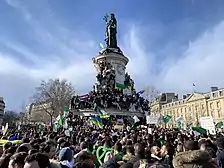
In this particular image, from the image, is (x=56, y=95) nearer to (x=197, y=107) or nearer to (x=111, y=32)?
(x=111, y=32)

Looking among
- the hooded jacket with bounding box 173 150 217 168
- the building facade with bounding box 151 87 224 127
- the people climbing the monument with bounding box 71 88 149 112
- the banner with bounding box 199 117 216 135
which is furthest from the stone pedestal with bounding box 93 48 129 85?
the hooded jacket with bounding box 173 150 217 168

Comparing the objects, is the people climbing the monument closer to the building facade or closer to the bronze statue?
the bronze statue

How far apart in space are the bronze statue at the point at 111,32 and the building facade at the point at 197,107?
3351 cm

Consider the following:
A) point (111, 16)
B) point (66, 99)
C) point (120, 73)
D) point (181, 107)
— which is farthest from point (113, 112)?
point (181, 107)

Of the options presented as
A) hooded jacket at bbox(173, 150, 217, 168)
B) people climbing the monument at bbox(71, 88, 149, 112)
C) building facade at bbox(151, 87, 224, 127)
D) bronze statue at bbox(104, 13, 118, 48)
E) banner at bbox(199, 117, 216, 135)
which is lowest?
hooded jacket at bbox(173, 150, 217, 168)

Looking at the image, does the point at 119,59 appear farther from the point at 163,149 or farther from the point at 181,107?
the point at 181,107

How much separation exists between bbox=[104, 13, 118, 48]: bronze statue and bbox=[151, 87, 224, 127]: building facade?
1319 inches

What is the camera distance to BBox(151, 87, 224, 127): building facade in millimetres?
74500

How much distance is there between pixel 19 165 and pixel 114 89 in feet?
120

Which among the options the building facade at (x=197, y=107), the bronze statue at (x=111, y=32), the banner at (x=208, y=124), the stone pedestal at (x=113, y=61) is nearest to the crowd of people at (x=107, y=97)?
the stone pedestal at (x=113, y=61)

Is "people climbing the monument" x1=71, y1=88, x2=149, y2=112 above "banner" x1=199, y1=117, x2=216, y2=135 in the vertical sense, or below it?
above

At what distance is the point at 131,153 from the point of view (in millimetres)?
5691

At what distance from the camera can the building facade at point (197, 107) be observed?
2933 inches

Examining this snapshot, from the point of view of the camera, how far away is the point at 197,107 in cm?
8319
